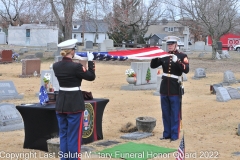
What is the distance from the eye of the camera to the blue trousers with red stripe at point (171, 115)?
831 cm

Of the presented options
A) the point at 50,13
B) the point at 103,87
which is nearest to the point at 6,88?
the point at 103,87

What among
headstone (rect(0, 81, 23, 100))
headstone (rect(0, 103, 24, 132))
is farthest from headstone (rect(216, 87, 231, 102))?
headstone (rect(0, 103, 24, 132))

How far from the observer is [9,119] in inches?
353

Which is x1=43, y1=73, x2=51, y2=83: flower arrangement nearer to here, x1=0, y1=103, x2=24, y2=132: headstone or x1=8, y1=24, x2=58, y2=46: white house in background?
x1=0, y1=103, x2=24, y2=132: headstone

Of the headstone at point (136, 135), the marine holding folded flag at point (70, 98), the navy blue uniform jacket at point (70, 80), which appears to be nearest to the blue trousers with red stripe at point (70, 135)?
the marine holding folded flag at point (70, 98)

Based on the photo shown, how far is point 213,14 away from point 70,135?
32539mm

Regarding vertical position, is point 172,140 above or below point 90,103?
below

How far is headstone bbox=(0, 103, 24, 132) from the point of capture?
350 inches

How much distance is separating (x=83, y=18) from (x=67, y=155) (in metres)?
31.6

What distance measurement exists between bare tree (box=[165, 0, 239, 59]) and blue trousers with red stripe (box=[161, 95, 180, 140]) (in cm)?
2727

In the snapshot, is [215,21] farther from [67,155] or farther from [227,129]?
[67,155]

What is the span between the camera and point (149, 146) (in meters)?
7.74

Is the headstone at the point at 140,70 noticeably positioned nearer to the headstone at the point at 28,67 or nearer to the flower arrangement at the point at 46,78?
the flower arrangement at the point at 46,78

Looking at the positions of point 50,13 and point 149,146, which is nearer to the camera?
point 149,146
